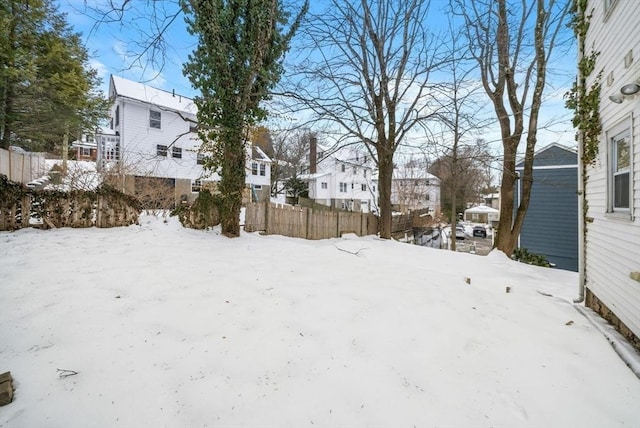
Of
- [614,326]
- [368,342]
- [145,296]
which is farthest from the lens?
[614,326]

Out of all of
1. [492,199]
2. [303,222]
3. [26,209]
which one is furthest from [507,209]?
[492,199]

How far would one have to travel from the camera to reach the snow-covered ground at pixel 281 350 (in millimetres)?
1904

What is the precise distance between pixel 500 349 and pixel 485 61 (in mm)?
11533

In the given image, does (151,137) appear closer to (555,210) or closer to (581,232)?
(581,232)

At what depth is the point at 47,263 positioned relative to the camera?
401 centimetres

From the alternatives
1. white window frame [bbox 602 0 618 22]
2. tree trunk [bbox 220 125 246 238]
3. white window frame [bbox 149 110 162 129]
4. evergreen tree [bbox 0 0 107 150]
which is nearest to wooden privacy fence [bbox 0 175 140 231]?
tree trunk [bbox 220 125 246 238]

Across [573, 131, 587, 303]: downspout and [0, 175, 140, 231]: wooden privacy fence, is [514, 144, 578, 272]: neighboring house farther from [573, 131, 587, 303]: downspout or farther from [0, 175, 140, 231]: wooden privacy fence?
[0, 175, 140, 231]: wooden privacy fence

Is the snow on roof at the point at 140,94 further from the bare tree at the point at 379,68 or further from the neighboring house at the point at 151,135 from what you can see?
the bare tree at the point at 379,68

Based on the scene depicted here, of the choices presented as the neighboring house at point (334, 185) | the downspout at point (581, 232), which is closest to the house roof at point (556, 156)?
the downspout at point (581, 232)

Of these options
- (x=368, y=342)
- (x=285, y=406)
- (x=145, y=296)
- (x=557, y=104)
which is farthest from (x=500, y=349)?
(x=557, y=104)

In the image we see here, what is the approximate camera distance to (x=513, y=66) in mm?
10484

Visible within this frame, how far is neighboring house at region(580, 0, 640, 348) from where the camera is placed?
3324 millimetres

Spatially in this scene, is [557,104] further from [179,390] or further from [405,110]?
[179,390]

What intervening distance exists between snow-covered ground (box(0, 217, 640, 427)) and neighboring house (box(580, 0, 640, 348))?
569mm
